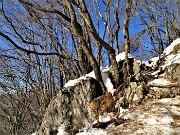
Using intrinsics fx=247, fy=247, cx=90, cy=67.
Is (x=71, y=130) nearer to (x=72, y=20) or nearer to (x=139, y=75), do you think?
(x=139, y=75)

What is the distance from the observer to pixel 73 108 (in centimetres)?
616

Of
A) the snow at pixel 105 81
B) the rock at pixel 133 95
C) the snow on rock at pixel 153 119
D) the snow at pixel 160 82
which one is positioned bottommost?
the snow on rock at pixel 153 119

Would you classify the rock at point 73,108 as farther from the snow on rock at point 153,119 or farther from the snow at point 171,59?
the snow at point 171,59

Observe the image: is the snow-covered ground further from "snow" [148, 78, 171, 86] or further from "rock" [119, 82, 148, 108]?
"snow" [148, 78, 171, 86]

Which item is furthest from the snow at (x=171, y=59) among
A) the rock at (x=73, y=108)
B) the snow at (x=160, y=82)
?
the rock at (x=73, y=108)

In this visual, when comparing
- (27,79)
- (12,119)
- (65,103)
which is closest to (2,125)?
(12,119)

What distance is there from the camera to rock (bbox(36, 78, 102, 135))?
5.92m

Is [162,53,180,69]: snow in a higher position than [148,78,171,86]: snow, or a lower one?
higher

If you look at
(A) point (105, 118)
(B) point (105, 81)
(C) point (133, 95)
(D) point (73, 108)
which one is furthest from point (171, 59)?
(D) point (73, 108)

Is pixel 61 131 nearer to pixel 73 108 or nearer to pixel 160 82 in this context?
pixel 73 108

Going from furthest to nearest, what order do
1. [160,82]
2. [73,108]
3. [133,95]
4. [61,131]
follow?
[73,108], [61,131], [160,82], [133,95]

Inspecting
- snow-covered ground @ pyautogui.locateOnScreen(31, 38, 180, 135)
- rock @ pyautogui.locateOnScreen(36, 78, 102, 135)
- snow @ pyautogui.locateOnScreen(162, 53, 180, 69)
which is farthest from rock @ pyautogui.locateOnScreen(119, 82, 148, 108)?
snow @ pyautogui.locateOnScreen(162, 53, 180, 69)

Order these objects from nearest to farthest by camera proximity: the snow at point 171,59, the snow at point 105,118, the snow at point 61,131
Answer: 1. the snow at point 105,118
2. the snow at point 61,131
3. the snow at point 171,59

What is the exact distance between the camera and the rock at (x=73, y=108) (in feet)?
19.4
